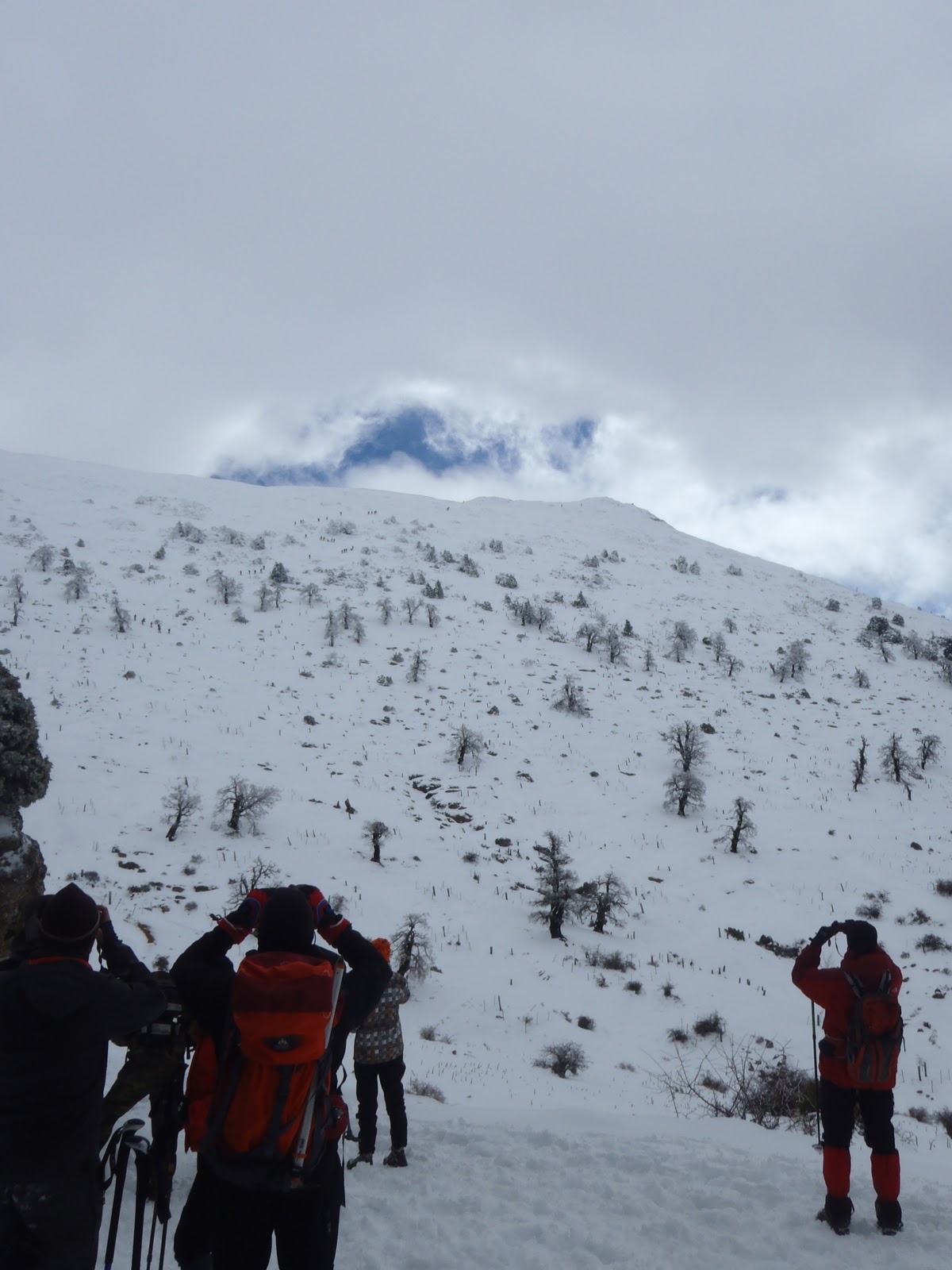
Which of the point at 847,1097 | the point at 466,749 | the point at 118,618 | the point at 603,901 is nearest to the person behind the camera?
the point at 847,1097

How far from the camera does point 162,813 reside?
1886 centimetres

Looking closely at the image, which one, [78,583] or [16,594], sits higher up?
[78,583]

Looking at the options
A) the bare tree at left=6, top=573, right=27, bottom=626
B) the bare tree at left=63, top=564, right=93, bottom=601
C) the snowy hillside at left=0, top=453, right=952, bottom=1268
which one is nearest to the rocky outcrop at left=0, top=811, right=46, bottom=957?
the snowy hillside at left=0, top=453, right=952, bottom=1268

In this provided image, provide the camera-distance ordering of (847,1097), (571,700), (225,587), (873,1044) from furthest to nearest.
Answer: (225,587) → (571,700) → (847,1097) → (873,1044)

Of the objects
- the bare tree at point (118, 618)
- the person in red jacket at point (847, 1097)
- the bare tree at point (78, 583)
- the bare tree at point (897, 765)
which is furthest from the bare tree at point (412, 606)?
the person in red jacket at point (847, 1097)

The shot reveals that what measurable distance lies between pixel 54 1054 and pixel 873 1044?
487cm

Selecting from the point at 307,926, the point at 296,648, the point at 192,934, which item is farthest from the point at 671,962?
the point at 296,648

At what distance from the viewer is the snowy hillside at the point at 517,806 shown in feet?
22.7

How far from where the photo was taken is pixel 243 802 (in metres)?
19.0

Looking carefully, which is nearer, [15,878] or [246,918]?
[246,918]

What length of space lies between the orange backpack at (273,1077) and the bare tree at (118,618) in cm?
3331

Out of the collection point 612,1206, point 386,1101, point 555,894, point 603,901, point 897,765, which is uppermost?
point 897,765

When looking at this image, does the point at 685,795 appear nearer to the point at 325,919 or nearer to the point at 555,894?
the point at 555,894

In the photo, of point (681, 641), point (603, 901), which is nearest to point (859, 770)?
point (603, 901)
